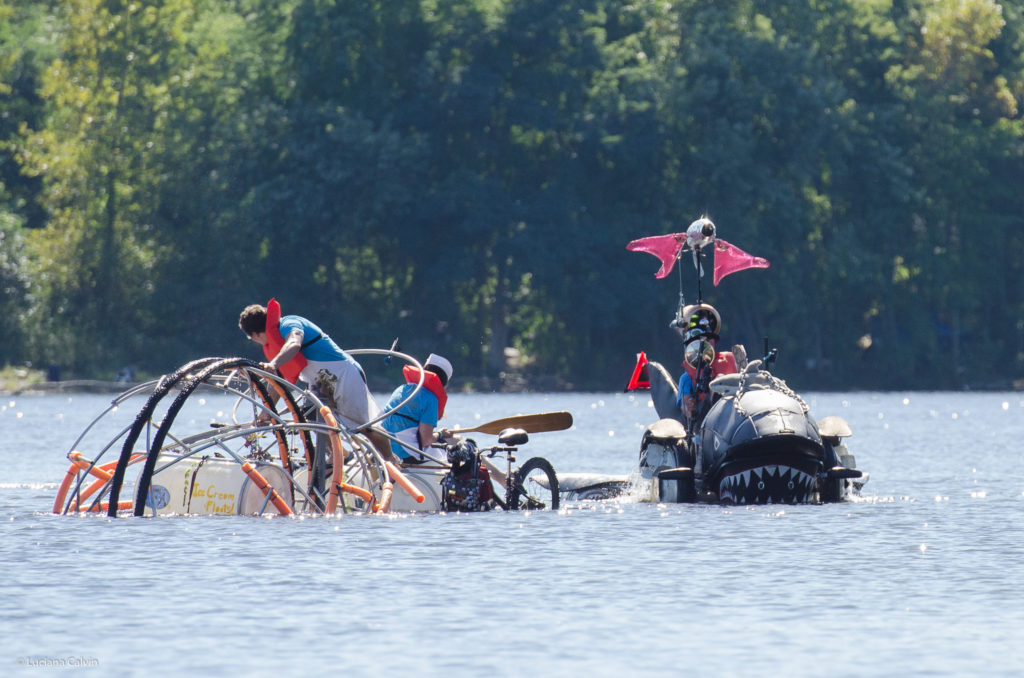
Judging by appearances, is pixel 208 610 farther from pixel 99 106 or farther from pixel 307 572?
pixel 99 106

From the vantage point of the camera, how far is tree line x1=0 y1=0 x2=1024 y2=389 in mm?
75000

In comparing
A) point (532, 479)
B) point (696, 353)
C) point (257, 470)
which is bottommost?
point (532, 479)

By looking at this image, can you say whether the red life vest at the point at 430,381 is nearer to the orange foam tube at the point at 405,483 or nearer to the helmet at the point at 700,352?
the orange foam tube at the point at 405,483

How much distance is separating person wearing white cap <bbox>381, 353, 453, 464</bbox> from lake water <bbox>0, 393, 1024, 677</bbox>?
96cm

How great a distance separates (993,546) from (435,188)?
56695 mm

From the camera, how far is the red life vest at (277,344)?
22219mm

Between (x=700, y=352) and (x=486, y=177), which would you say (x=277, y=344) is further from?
(x=486, y=177)

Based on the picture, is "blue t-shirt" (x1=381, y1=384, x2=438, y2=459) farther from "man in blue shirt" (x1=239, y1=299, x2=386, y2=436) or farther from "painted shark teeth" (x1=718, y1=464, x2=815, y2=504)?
"painted shark teeth" (x1=718, y1=464, x2=815, y2=504)

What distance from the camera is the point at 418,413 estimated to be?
23.0 m

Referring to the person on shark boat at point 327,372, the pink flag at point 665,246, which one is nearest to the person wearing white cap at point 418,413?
the person on shark boat at point 327,372

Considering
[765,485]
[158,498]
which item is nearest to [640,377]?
[765,485]

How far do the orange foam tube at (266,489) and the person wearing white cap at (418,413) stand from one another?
1.51m

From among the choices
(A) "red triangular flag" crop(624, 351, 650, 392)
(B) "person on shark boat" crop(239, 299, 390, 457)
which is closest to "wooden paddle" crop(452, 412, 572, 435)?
(A) "red triangular flag" crop(624, 351, 650, 392)

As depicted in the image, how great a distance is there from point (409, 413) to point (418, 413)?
150 mm
